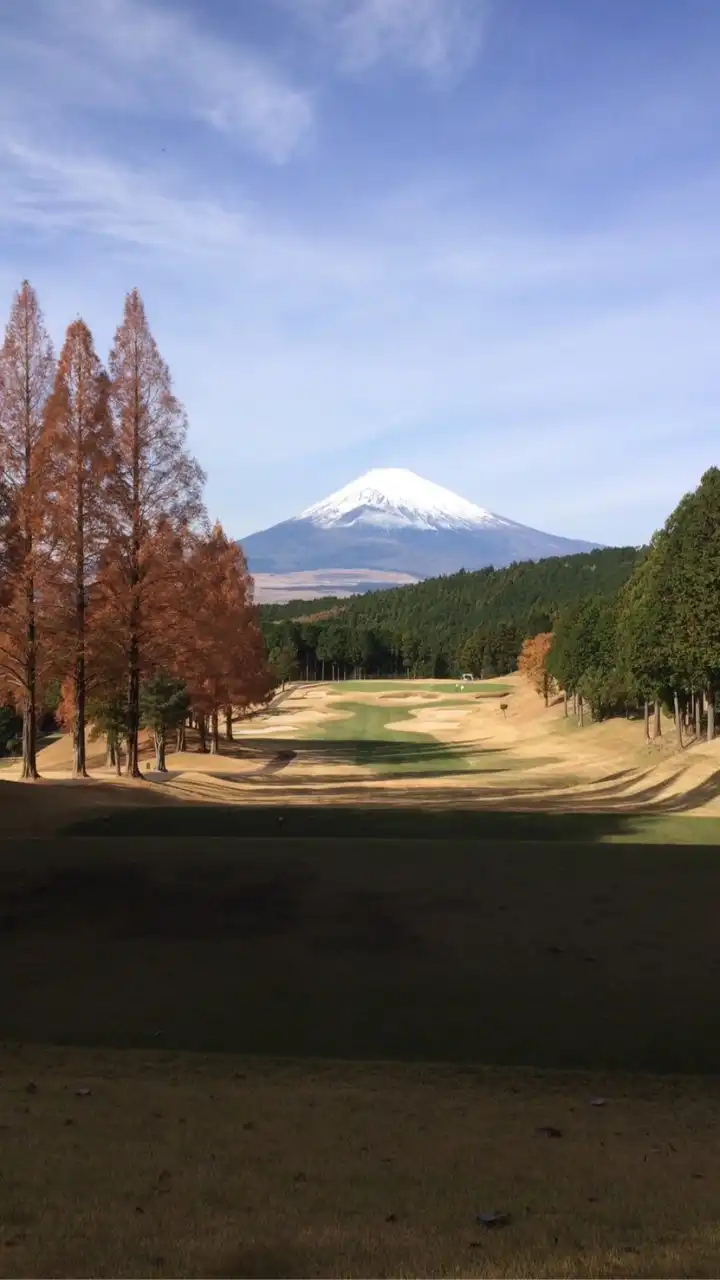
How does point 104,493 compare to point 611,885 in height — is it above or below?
above

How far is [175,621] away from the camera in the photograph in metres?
32.1

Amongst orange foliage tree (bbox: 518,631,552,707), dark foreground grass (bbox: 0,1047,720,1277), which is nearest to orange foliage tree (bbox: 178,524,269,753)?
dark foreground grass (bbox: 0,1047,720,1277)

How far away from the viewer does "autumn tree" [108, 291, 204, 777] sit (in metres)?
31.6

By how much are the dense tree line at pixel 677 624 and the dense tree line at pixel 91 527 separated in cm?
1997

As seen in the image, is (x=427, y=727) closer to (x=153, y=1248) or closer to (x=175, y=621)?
(x=175, y=621)

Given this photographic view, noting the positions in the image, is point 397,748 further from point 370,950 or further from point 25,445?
point 370,950

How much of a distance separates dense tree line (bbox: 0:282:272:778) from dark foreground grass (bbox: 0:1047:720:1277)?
20.8 meters

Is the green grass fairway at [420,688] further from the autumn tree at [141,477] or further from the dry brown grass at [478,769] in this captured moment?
the autumn tree at [141,477]

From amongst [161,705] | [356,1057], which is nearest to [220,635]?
[161,705]

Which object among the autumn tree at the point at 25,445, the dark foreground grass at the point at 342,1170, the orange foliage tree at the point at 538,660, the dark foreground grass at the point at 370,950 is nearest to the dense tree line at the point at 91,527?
the autumn tree at the point at 25,445

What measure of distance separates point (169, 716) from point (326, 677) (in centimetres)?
13071

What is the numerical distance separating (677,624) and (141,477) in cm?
2390

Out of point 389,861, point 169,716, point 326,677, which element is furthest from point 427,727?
point 326,677

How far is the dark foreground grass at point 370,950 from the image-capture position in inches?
412
